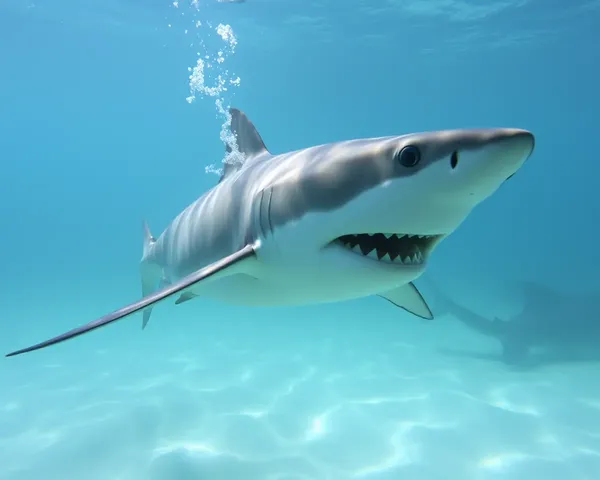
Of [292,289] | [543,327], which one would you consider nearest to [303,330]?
[543,327]

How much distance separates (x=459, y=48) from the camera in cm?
2730

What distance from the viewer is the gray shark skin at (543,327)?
1113cm

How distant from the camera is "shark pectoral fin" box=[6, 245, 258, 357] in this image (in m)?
2.18

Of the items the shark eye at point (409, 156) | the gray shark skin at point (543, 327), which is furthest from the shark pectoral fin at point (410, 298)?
the gray shark skin at point (543, 327)

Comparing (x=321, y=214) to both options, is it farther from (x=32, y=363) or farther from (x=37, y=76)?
(x=37, y=76)

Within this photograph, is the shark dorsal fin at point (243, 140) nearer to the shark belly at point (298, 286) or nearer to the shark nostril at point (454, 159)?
the shark belly at point (298, 286)

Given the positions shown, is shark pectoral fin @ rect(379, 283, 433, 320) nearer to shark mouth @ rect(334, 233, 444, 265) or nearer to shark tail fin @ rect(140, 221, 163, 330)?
shark mouth @ rect(334, 233, 444, 265)

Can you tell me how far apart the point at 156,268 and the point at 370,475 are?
3.60 metres

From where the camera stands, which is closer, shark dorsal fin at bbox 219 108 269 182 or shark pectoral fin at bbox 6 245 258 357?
shark pectoral fin at bbox 6 245 258 357

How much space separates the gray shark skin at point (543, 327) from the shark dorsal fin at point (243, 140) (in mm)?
8169

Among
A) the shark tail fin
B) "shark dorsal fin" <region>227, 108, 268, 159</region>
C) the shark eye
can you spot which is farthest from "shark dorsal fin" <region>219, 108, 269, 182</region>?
the shark eye

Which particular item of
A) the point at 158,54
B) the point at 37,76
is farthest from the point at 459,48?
the point at 37,76

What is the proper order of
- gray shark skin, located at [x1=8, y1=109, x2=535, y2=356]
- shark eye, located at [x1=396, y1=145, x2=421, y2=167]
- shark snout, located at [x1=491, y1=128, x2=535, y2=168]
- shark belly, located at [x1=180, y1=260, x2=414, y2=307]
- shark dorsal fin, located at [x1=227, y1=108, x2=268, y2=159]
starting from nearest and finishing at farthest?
shark snout, located at [x1=491, y1=128, x2=535, y2=168]
gray shark skin, located at [x1=8, y1=109, x2=535, y2=356]
shark eye, located at [x1=396, y1=145, x2=421, y2=167]
shark belly, located at [x1=180, y1=260, x2=414, y2=307]
shark dorsal fin, located at [x1=227, y1=108, x2=268, y2=159]

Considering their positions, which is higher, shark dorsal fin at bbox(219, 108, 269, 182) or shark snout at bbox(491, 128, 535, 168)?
shark dorsal fin at bbox(219, 108, 269, 182)
